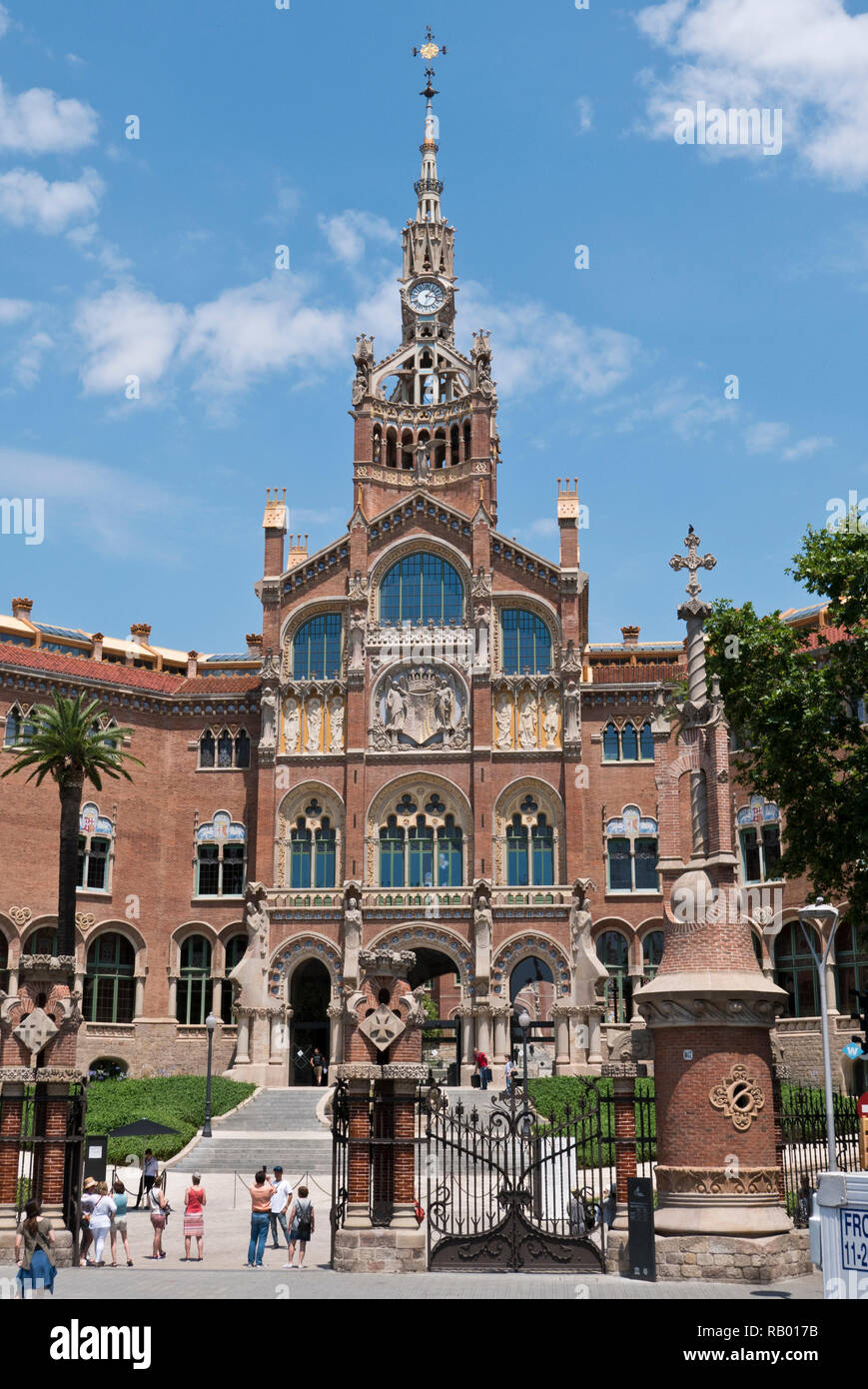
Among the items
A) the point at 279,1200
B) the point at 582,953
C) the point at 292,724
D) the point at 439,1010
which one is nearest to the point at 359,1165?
the point at 279,1200

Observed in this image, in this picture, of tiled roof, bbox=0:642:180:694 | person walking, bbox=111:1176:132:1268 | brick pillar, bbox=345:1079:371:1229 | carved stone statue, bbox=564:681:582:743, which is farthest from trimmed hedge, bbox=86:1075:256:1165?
carved stone statue, bbox=564:681:582:743

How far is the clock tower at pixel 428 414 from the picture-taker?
59406 millimetres

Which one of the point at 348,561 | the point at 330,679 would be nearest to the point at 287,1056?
the point at 330,679

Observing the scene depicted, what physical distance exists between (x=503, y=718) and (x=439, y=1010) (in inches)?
1201

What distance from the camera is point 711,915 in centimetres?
2250

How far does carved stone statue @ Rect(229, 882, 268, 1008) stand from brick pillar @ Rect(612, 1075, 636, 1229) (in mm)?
31186

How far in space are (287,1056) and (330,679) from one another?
14.4 m

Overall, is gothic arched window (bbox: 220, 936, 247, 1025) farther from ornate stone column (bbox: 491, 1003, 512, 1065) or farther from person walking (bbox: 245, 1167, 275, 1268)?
person walking (bbox: 245, 1167, 275, 1268)

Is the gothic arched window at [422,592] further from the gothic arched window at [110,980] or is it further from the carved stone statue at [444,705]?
the gothic arched window at [110,980]

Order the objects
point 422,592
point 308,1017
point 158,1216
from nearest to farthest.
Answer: point 158,1216
point 422,592
point 308,1017

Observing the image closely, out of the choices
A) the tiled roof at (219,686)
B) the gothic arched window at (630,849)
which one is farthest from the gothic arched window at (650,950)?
the tiled roof at (219,686)

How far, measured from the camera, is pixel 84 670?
5691 cm

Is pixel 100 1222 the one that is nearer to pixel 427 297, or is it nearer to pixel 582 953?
pixel 582 953
